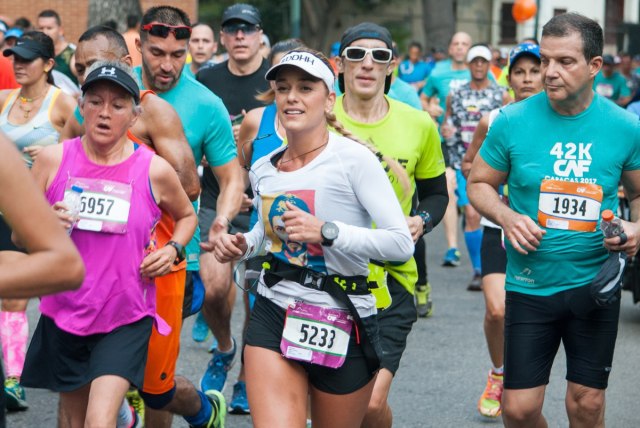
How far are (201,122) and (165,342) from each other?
1.36m

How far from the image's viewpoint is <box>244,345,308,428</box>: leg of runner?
437 cm

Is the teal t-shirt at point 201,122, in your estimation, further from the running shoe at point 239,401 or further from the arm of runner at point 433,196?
the running shoe at point 239,401

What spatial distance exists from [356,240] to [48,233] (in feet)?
5.68

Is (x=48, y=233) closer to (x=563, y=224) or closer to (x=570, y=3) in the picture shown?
(x=563, y=224)

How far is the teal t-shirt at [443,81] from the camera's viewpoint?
45.7 feet

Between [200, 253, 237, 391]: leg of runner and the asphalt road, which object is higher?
[200, 253, 237, 391]: leg of runner

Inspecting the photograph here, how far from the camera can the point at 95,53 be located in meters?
5.93

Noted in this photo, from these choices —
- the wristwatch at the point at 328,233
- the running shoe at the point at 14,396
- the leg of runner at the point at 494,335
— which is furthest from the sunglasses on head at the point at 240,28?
the wristwatch at the point at 328,233

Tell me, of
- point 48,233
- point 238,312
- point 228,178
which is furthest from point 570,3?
point 48,233

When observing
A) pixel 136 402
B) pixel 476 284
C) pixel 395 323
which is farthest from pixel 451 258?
pixel 395 323

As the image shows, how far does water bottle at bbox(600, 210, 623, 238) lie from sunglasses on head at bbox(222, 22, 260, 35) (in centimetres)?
416

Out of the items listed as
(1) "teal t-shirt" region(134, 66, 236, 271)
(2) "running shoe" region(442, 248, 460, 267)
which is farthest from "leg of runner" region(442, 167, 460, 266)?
(1) "teal t-shirt" region(134, 66, 236, 271)

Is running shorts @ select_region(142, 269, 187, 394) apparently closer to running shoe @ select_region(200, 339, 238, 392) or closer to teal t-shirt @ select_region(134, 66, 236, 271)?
teal t-shirt @ select_region(134, 66, 236, 271)

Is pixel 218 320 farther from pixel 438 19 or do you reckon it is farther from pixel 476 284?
pixel 438 19
